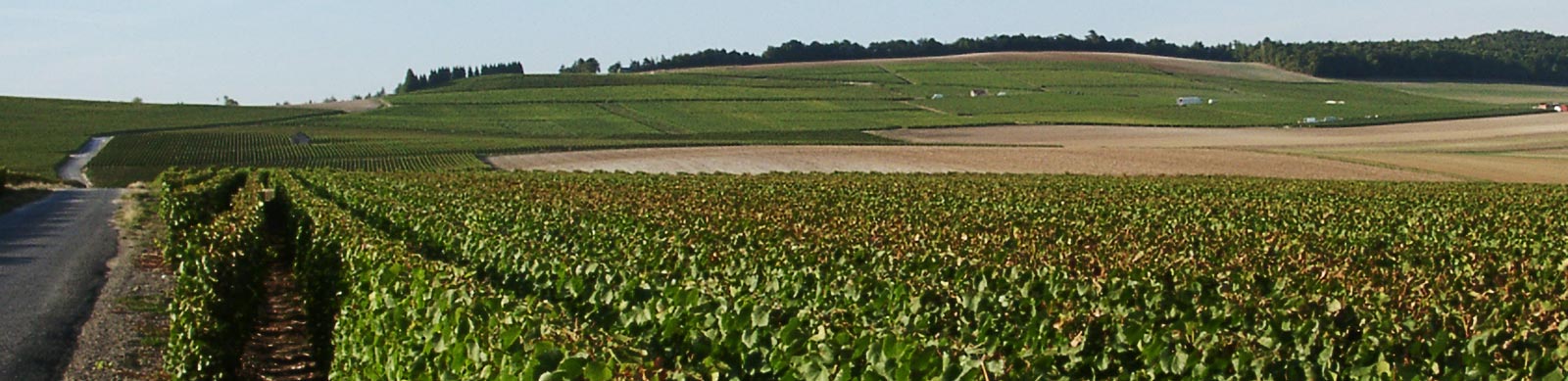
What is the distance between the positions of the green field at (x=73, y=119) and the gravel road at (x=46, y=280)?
132ft

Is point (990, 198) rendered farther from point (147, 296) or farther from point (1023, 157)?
point (1023, 157)

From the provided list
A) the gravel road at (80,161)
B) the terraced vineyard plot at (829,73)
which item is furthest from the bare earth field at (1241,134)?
the terraced vineyard plot at (829,73)

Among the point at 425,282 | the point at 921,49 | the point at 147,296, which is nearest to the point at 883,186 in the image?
the point at 147,296

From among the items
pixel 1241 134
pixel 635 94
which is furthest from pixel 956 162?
pixel 635 94

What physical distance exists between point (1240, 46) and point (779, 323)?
538 ft

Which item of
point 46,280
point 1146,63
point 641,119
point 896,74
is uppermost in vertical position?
point 46,280

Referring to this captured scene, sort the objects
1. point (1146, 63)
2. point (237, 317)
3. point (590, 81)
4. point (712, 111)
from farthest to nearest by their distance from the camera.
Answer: point (1146, 63)
point (590, 81)
point (712, 111)
point (237, 317)

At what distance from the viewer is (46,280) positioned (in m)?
23.2

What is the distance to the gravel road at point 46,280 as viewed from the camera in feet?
53.4

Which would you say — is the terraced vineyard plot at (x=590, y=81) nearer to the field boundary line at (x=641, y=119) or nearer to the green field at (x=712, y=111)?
the green field at (x=712, y=111)

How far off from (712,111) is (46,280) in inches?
3507

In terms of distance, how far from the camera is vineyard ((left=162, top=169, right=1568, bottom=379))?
23.7 ft

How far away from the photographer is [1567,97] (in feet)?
403

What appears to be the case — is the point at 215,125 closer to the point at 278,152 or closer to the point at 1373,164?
Result: the point at 278,152
